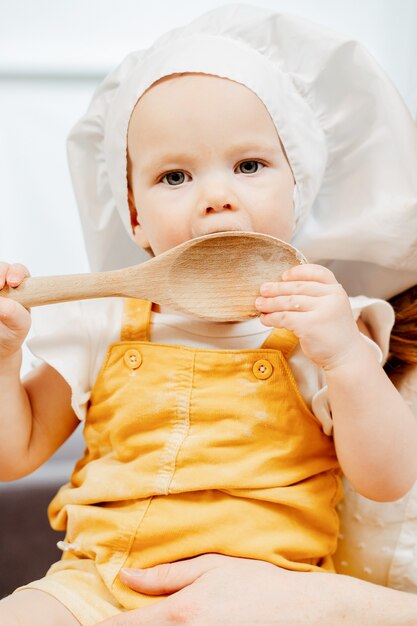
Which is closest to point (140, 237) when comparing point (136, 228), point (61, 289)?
point (136, 228)

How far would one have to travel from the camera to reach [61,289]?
803 mm

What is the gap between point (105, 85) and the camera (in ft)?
3.45

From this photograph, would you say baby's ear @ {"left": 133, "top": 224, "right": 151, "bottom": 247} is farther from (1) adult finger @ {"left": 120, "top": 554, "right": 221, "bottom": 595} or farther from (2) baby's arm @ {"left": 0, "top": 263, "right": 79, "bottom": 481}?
(1) adult finger @ {"left": 120, "top": 554, "right": 221, "bottom": 595}

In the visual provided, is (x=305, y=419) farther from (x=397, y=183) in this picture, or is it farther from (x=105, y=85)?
(x=105, y=85)

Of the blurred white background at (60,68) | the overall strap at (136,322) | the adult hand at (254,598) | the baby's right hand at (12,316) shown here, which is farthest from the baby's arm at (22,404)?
the blurred white background at (60,68)

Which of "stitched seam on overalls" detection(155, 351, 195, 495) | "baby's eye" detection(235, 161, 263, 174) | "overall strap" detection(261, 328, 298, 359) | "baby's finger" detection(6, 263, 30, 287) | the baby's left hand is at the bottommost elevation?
"stitched seam on overalls" detection(155, 351, 195, 495)

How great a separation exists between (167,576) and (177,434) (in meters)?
0.17

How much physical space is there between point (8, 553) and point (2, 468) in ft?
1.06

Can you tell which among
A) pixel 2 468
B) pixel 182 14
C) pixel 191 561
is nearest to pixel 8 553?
pixel 2 468

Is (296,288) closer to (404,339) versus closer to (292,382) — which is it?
(292,382)

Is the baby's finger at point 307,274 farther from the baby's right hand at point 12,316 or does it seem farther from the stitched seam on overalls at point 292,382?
the baby's right hand at point 12,316

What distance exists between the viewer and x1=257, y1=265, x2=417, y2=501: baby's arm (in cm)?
79

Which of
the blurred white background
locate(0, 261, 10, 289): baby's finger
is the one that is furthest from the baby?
the blurred white background

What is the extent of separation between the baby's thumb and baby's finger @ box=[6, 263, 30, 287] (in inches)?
14.5
